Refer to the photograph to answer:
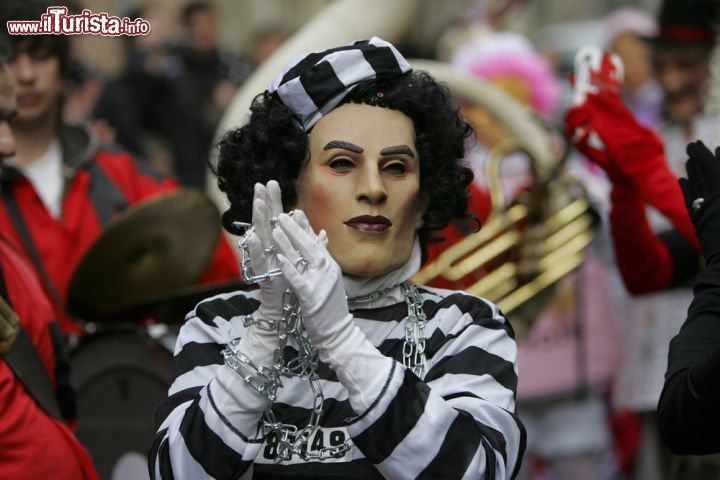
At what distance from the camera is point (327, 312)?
2.58 m

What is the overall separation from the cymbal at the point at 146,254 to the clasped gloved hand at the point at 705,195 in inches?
70.4

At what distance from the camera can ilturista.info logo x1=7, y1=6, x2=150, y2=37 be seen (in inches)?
148

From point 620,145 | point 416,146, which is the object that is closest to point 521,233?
point 620,145

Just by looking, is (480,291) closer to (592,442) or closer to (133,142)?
(592,442)

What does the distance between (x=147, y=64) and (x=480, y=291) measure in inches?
176

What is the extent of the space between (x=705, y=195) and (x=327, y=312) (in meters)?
0.87

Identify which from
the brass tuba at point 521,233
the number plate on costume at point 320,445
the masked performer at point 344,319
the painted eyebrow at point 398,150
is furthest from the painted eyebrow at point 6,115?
the brass tuba at point 521,233

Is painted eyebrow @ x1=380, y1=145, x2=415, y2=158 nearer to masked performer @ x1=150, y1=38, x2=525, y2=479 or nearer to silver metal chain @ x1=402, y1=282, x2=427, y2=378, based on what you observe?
masked performer @ x1=150, y1=38, x2=525, y2=479

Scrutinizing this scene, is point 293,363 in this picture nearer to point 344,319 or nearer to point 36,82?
point 344,319

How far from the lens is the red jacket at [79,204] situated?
Answer: 4.52 metres

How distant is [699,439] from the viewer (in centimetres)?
268

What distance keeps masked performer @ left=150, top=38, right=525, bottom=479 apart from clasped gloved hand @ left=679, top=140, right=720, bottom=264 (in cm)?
47

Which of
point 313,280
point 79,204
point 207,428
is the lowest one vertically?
point 79,204

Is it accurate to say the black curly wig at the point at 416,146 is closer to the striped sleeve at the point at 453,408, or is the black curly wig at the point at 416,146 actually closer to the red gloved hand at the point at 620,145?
the striped sleeve at the point at 453,408
